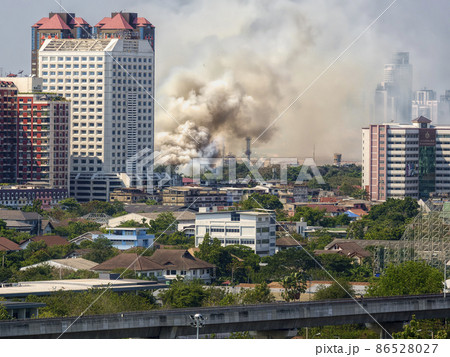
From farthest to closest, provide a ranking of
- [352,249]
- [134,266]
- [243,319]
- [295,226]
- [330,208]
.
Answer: [330,208] < [295,226] < [352,249] < [134,266] < [243,319]

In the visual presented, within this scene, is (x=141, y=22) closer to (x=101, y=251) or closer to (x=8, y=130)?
(x=8, y=130)

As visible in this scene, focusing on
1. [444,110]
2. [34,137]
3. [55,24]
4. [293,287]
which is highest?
[55,24]

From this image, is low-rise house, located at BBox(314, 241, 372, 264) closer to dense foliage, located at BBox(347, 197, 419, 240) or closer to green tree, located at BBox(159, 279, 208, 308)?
dense foliage, located at BBox(347, 197, 419, 240)

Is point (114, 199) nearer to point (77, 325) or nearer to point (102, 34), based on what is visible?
point (102, 34)

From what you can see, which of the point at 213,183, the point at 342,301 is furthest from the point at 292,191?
the point at 342,301

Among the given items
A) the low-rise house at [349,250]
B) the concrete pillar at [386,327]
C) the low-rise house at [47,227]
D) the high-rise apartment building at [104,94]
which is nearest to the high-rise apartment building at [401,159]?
the high-rise apartment building at [104,94]

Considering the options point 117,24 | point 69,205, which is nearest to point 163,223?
point 69,205

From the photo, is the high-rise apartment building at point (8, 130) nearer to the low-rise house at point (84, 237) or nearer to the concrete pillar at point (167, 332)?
the low-rise house at point (84, 237)
